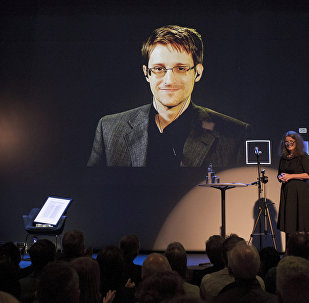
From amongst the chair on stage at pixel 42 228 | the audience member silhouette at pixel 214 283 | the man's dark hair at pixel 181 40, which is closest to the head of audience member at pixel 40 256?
the audience member silhouette at pixel 214 283

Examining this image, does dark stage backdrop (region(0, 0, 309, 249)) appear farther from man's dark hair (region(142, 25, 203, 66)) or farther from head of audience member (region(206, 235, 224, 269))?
head of audience member (region(206, 235, 224, 269))

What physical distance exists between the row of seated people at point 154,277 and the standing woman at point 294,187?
2.12 meters

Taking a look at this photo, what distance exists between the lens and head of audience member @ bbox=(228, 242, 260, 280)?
202cm

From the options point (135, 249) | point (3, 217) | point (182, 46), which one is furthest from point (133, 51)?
point (135, 249)

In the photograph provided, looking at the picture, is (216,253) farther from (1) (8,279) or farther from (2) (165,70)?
(2) (165,70)

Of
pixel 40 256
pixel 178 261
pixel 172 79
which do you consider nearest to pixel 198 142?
pixel 172 79

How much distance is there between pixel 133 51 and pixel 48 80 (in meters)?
1.56

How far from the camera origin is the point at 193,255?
6.65 metres

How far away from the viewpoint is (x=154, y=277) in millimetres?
1492

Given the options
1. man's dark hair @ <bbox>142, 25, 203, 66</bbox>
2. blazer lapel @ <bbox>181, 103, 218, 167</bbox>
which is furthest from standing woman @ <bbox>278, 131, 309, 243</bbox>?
man's dark hair @ <bbox>142, 25, 203, 66</bbox>

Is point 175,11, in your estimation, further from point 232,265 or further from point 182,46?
point 232,265

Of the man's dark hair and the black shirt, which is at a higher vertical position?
the man's dark hair

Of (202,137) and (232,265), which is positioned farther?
(202,137)

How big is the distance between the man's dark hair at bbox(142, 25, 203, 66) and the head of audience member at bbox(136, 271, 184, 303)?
236 inches
